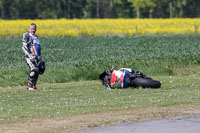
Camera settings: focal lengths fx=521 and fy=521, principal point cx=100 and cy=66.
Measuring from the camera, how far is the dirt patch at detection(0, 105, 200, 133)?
9523 millimetres

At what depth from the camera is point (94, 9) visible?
381ft

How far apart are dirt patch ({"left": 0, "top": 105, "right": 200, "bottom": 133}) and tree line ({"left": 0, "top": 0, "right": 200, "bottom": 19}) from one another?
89.1 m

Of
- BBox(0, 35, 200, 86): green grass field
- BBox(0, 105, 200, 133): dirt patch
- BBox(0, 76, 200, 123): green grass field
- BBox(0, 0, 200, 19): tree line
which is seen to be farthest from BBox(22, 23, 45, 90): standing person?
BBox(0, 0, 200, 19): tree line

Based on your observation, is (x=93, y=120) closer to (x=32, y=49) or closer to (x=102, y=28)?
(x=32, y=49)

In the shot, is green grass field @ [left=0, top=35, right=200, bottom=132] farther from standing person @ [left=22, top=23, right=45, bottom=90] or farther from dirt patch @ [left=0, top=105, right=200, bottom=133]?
standing person @ [left=22, top=23, right=45, bottom=90]

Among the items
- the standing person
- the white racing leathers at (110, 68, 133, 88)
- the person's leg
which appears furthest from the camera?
the white racing leathers at (110, 68, 133, 88)

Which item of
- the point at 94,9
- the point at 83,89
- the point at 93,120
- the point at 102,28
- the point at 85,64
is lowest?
the point at 83,89

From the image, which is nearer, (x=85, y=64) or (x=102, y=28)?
(x=85, y=64)

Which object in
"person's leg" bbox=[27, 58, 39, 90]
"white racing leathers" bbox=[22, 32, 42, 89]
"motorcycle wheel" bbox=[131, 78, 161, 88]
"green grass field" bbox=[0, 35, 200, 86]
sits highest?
"white racing leathers" bbox=[22, 32, 42, 89]

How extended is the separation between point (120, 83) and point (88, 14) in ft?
319

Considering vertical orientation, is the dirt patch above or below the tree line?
below

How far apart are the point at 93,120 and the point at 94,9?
10652cm

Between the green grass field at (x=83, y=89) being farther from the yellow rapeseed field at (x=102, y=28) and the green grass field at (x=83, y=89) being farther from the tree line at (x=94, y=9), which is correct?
the tree line at (x=94, y=9)

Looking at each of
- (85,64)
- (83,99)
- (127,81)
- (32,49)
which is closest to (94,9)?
(85,64)
